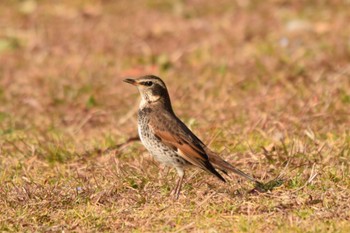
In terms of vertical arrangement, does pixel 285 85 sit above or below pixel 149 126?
below

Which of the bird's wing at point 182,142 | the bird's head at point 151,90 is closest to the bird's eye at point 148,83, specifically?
the bird's head at point 151,90

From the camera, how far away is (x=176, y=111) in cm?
1144

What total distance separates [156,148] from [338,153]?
78.9 inches

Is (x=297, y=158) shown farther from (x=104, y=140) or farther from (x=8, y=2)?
(x=8, y=2)

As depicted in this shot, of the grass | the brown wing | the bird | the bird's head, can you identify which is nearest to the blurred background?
the grass

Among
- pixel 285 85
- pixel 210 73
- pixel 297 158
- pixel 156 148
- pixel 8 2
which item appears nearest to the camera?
pixel 156 148

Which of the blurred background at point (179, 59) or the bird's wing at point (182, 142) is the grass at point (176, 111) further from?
the bird's wing at point (182, 142)

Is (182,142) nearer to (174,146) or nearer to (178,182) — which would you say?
(174,146)

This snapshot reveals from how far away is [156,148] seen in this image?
7.71 m

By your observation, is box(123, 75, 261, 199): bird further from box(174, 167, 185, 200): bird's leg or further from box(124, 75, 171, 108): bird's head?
box(124, 75, 171, 108): bird's head

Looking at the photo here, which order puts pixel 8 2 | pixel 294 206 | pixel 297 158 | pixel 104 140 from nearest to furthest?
pixel 294 206 < pixel 297 158 < pixel 104 140 < pixel 8 2

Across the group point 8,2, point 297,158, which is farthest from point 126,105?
point 8,2

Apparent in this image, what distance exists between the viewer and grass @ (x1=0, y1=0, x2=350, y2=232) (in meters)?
7.01

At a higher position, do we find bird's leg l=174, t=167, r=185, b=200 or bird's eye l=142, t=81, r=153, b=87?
bird's eye l=142, t=81, r=153, b=87
